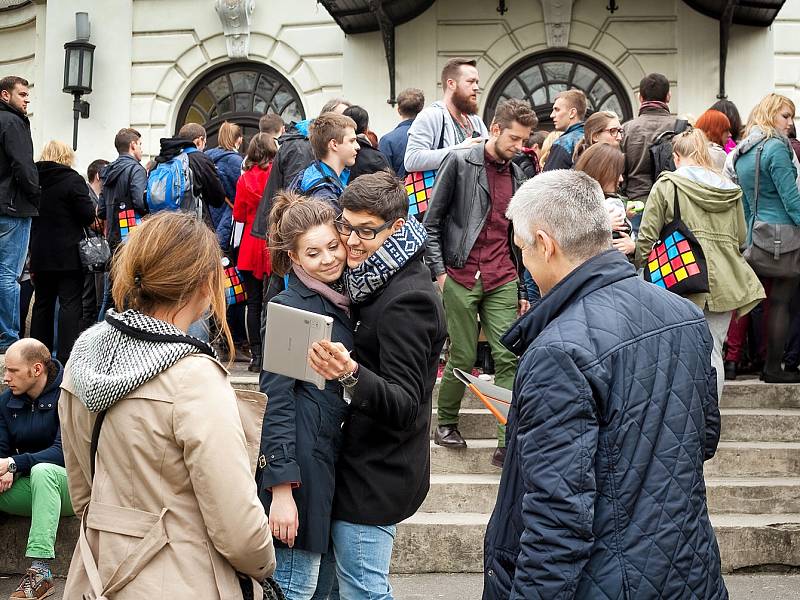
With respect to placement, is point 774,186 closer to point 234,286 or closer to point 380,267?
point 234,286

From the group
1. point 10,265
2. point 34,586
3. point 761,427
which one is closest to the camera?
point 34,586

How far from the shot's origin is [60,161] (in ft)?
28.5

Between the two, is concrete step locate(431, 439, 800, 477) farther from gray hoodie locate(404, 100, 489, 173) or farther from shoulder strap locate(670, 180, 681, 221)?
gray hoodie locate(404, 100, 489, 173)

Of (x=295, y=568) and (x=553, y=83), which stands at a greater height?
(x=553, y=83)

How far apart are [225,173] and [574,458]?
7004 millimetres

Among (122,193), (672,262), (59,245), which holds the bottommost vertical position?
(672,262)

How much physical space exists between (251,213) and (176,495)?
5676mm

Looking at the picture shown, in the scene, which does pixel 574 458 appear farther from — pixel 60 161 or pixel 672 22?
pixel 672 22

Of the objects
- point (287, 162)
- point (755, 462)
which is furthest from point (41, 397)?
point (755, 462)

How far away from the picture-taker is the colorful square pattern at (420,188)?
7152mm

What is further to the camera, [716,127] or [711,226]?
[716,127]

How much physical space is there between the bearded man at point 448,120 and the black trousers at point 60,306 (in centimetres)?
309

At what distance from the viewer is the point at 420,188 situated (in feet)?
23.5

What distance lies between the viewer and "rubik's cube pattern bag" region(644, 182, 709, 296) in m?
6.32
